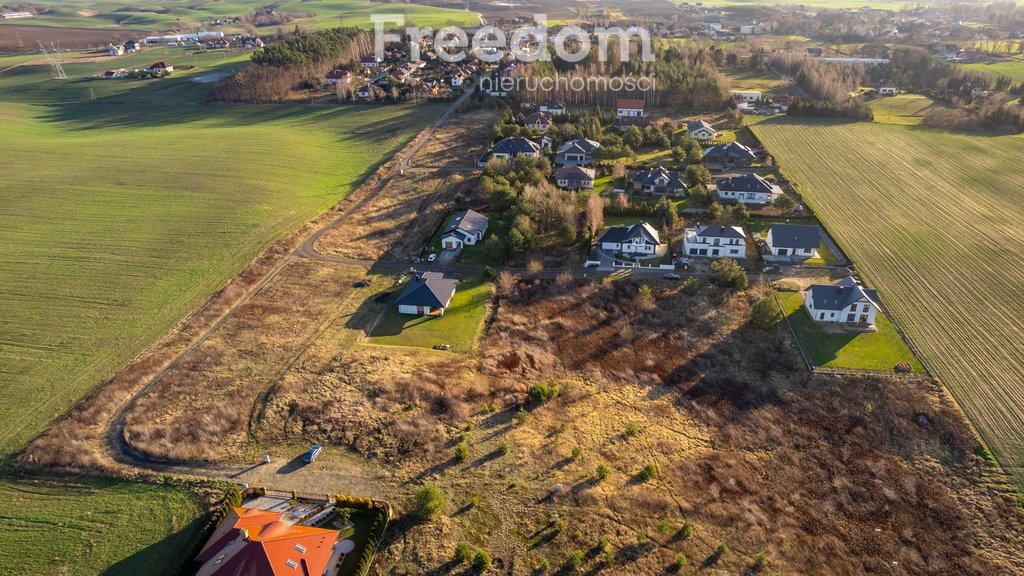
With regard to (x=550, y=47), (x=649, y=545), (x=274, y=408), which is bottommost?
(x=649, y=545)

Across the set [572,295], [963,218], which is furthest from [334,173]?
[963,218]

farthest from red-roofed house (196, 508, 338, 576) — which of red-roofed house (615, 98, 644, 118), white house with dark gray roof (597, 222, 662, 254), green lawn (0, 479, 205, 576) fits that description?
red-roofed house (615, 98, 644, 118)

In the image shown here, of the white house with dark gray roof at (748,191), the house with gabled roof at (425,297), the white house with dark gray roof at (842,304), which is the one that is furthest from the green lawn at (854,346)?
the house with gabled roof at (425,297)

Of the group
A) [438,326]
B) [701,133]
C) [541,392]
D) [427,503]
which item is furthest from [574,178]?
[427,503]

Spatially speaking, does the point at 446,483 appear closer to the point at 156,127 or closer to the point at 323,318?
the point at 323,318

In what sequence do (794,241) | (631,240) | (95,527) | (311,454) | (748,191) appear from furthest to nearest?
(748,191) → (631,240) → (794,241) → (311,454) → (95,527)

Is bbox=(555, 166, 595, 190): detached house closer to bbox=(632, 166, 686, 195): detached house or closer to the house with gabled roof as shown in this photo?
bbox=(632, 166, 686, 195): detached house

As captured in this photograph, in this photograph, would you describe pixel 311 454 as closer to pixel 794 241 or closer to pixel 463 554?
pixel 463 554
